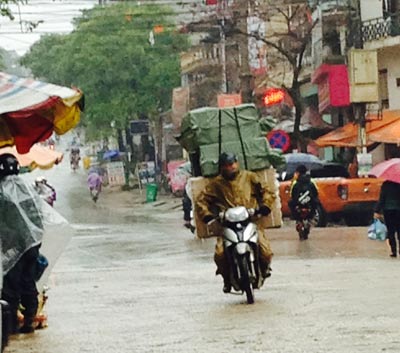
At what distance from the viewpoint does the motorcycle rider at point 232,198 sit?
509 inches

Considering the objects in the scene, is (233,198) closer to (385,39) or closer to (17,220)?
(17,220)

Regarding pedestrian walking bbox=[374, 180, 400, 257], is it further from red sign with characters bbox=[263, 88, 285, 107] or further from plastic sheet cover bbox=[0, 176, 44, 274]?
red sign with characters bbox=[263, 88, 285, 107]

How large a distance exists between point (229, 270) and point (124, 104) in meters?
45.6

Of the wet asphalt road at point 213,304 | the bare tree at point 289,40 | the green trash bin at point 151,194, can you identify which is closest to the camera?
the wet asphalt road at point 213,304

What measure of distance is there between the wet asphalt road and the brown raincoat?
0.54 m

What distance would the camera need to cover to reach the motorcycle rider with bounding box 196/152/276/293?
12922 mm

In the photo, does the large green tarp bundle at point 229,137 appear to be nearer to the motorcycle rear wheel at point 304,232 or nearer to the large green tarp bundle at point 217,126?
the large green tarp bundle at point 217,126

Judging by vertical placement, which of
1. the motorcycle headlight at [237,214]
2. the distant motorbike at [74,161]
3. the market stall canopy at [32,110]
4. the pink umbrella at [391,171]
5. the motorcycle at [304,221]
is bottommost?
the distant motorbike at [74,161]

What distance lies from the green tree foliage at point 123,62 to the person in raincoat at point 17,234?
1848 inches

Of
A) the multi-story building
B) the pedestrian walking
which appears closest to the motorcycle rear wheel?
the pedestrian walking

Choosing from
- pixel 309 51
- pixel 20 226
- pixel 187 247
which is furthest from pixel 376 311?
pixel 309 51

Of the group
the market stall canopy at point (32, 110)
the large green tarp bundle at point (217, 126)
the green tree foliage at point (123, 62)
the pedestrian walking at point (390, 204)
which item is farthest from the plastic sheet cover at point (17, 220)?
the green tree foliage at point (123, 62)

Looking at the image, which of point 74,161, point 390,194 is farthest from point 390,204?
point 74,161

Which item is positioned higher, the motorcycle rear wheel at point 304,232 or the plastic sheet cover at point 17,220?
the plastic sheet cover at point 17,220
